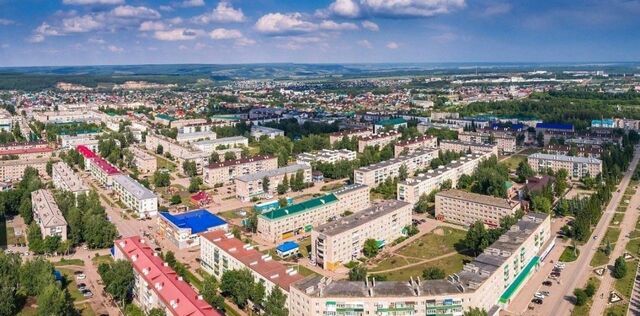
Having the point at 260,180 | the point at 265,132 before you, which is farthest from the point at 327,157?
the point at 265,132

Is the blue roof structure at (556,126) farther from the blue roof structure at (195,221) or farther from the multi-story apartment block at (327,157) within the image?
the blue roof structure at (195,221)

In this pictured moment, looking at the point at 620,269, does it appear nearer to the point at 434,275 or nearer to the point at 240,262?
the point at 434,275

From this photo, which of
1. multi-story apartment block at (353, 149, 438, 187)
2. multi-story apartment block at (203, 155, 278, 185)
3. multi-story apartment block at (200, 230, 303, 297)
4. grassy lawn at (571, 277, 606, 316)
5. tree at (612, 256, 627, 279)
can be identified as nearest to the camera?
grassy lawn at (571, 277, 606, 316)

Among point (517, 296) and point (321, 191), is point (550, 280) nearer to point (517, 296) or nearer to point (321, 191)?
point (517, 296)

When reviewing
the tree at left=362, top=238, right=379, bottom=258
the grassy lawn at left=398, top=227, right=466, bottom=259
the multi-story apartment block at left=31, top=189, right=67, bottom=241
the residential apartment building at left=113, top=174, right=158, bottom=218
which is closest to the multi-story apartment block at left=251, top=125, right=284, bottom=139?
the residential apartment building at left=113, top=174, right=158, bottom=218

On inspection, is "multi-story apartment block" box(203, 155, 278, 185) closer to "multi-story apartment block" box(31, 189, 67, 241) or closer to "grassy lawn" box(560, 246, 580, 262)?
"multi-story apartment block" box(31, 189, 67, 241)
